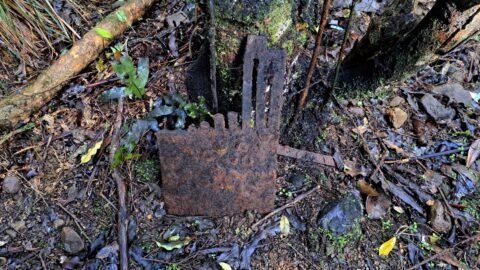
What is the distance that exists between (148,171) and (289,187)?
0.78m

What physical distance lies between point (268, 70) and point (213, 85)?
0.31 m

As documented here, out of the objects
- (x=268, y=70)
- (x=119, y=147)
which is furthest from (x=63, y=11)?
(x=268, y=70)

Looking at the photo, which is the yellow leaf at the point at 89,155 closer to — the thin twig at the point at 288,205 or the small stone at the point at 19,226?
the small stone at the point at 19,226

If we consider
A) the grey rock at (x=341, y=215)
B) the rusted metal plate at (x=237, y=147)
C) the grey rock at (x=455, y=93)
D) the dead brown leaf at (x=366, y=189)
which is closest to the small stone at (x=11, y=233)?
the rusted metal plate at (x=237, y=147)

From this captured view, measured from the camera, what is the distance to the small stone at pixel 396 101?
2.58m

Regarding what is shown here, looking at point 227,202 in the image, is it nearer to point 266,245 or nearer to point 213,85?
point 266,245

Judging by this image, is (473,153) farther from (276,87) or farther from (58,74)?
(58,74)

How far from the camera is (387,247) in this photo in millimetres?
2027

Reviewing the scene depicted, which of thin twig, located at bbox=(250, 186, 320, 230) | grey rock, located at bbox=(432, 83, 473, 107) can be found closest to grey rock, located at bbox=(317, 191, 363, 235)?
thin twig, located at bbox=(250, 186, 320, 230)

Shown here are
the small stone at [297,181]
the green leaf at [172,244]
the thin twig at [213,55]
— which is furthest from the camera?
the small stone at [297,181]

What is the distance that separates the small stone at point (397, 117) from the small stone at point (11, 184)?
224 cm

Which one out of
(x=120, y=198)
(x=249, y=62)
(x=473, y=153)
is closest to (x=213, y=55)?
(x=249, y=62)

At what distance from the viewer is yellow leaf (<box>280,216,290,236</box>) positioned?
2029 mm

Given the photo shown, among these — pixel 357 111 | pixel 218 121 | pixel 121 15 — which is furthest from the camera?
pixel 121 15
